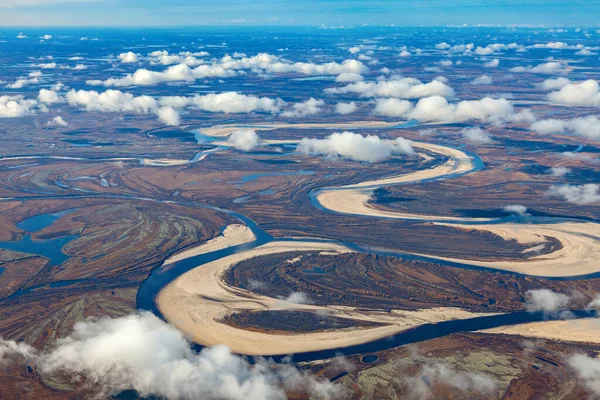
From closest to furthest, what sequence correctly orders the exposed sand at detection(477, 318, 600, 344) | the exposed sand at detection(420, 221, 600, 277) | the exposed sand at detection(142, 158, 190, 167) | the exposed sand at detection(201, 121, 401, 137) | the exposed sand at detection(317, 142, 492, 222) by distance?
the exposed sand at detection(477, 318, 600, 344) → the exposed sand at detection(420, 221, 600, 277) → the exposed sand at detection(317, 142, 492, 222) → the exposed sand at detection(142, 158, 190, 167) → the exposed sand at detection(201, 121, 401, 137)

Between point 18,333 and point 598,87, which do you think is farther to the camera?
point 598,87

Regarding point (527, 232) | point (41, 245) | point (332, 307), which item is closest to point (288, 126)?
point (527, 232)

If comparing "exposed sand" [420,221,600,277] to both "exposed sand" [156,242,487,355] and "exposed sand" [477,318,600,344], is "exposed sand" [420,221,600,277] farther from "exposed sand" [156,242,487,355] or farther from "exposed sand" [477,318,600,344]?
"exposed sand" [156,242,487,355]

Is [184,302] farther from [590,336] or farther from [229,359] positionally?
[590,336]

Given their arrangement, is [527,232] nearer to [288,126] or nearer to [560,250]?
[560,250]

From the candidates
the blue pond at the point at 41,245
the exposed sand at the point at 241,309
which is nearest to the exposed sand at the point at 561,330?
the exposed sand at the point at 241,309

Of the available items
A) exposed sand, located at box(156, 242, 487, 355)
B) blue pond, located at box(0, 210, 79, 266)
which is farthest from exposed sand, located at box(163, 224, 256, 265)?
blue pond, located at box(0, 210, 79, 266)

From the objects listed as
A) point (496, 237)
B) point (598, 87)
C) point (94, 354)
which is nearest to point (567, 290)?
point (496, 237)
